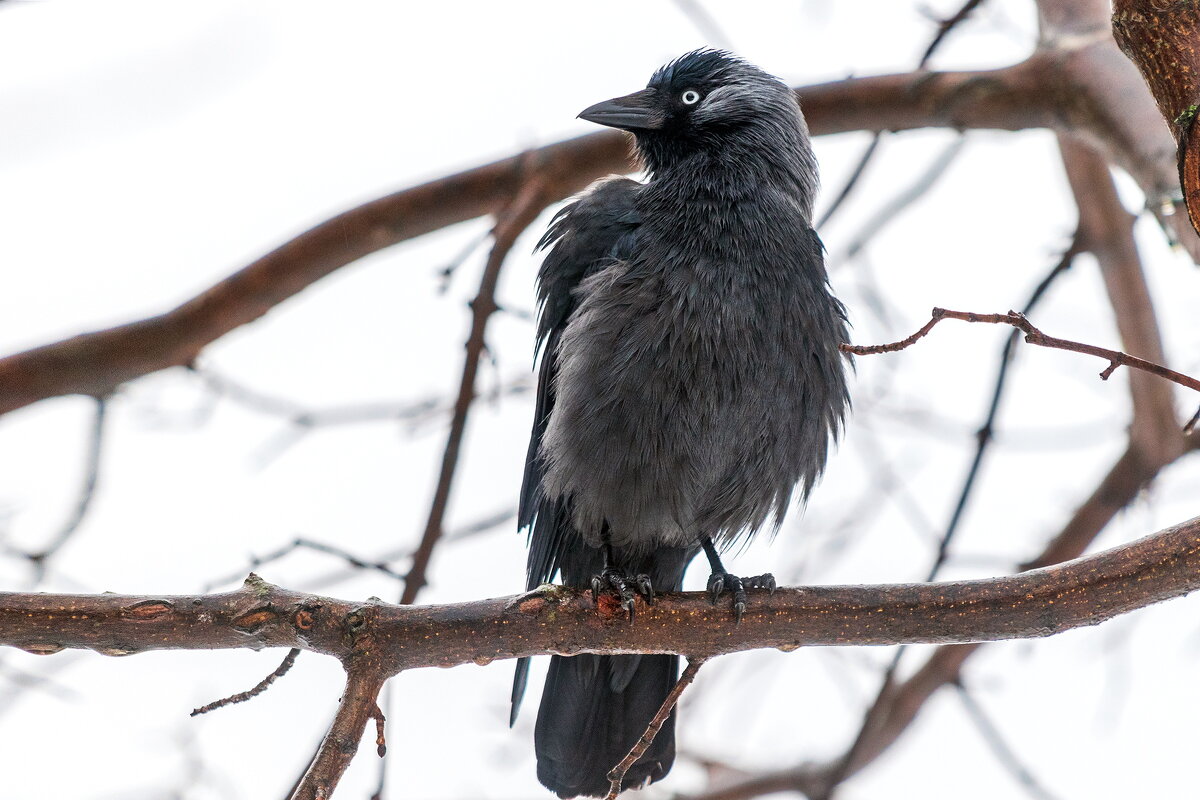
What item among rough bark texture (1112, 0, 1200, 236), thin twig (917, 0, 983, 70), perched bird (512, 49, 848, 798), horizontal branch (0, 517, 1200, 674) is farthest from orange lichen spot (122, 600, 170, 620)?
thin twig (917, 0, 983, 70)

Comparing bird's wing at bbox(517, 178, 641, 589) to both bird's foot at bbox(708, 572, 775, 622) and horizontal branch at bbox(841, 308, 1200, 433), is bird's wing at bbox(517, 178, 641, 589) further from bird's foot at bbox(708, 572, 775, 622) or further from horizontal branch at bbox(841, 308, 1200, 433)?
horizontal branch at bbox(841, 308, 1200, 433)

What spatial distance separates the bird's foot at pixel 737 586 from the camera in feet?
9.45

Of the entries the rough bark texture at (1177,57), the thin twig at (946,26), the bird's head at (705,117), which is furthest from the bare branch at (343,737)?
the thin twig at (946,26)

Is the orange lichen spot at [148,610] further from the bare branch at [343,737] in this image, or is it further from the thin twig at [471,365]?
the thin twig at [471,365]

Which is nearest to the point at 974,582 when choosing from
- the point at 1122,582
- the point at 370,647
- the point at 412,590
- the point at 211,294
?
the point at 1122,582

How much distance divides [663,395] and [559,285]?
0.73 metres

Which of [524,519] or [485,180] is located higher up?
[485,180]

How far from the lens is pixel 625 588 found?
293 cm

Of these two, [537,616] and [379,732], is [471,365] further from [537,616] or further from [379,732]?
[379,732]

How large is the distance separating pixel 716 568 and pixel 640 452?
1.72ft

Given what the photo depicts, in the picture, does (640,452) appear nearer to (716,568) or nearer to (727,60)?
(716,568)

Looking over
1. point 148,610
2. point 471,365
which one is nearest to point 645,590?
point 471,365

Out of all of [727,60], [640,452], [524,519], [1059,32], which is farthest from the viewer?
[727,60]

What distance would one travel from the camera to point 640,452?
3.44m
